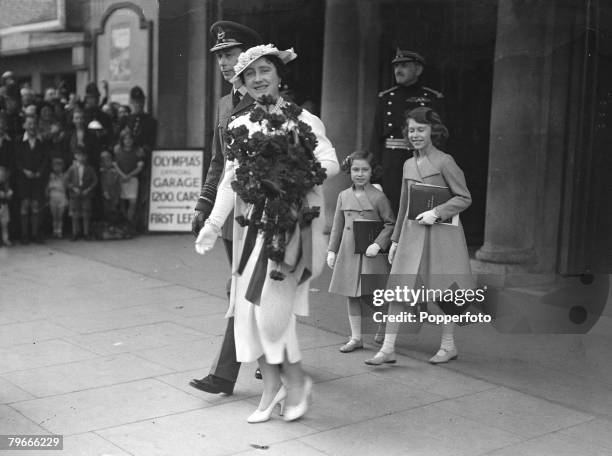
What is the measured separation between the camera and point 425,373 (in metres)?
5.70

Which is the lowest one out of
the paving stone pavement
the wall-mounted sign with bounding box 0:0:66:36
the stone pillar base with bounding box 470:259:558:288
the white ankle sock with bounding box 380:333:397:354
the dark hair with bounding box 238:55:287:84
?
the paving stone pavement

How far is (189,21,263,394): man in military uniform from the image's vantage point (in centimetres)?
511

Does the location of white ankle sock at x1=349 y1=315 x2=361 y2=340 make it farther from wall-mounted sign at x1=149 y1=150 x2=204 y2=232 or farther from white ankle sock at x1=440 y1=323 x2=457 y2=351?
wall-mounted sign at x1=149 y1=150 x2=204 y2=232

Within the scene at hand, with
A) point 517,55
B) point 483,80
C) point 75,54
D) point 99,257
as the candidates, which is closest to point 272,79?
point 517,55

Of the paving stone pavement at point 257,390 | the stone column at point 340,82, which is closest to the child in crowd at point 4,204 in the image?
the paving stone pavement at point 257,390

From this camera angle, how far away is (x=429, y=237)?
586 cm

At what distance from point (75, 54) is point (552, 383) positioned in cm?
955

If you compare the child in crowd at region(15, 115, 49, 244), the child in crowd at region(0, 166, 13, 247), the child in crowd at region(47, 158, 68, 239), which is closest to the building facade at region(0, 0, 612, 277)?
the child in crowd at region(15, 115, 49, 244)

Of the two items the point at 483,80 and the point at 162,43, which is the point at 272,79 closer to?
the point at 483,80

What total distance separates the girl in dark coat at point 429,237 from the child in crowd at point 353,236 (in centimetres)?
28

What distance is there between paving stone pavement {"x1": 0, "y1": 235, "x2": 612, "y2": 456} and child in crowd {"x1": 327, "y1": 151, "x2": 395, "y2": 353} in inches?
14.0

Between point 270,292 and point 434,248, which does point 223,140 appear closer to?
point 270,292

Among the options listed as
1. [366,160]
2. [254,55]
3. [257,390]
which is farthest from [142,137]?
[254,55]

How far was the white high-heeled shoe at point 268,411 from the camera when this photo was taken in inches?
183
